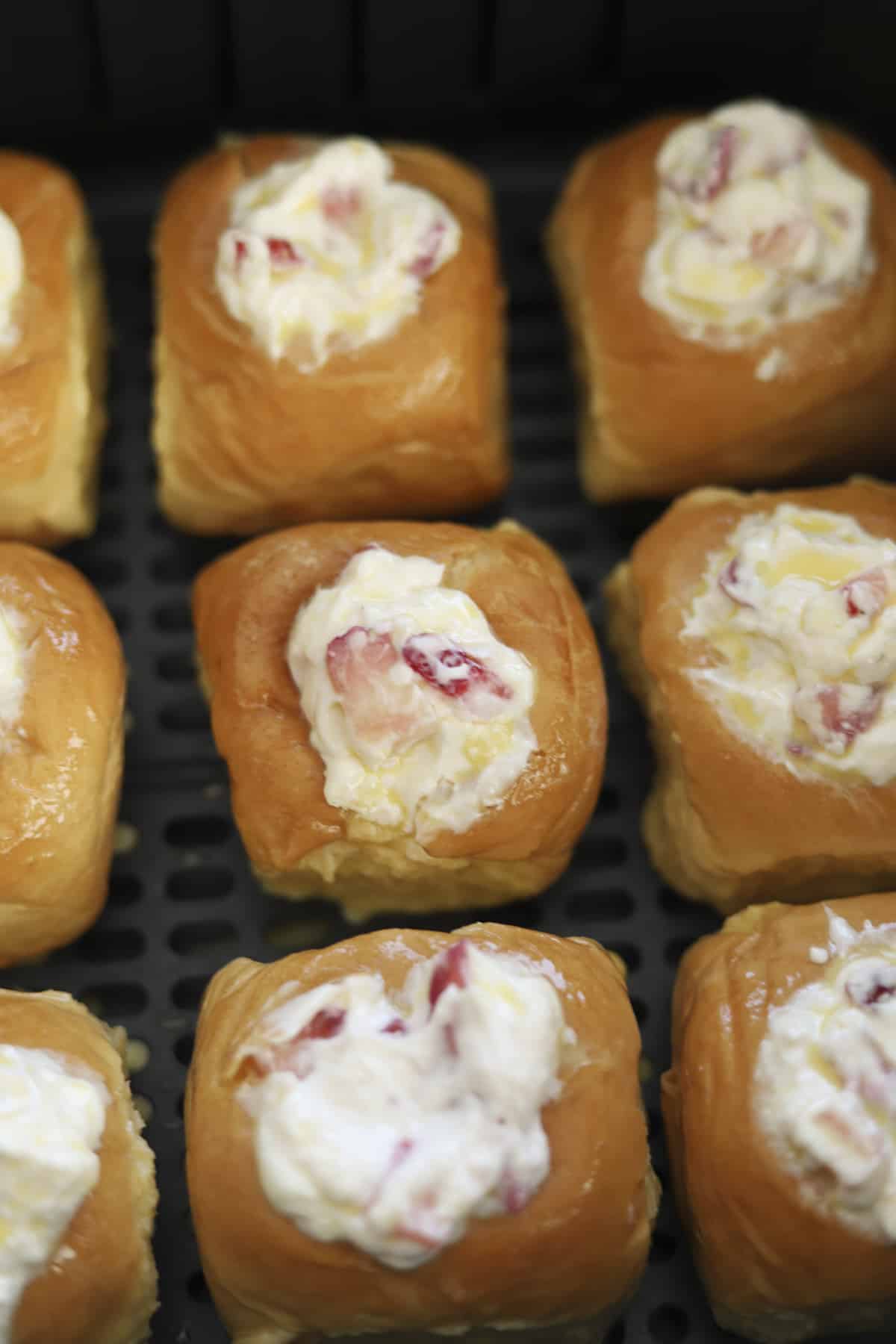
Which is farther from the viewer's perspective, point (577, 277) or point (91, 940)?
point (577, 277)

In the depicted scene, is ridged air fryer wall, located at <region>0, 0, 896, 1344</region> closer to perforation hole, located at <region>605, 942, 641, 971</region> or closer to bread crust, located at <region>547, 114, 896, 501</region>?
perforation hole, located at <region>605, 942, 641, 971</region>

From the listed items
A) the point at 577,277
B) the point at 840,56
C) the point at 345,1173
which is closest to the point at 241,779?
the point at 345,1173

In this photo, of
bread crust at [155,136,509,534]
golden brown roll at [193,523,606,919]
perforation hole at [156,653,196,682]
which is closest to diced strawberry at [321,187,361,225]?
bread crust at [155,136,509,534]

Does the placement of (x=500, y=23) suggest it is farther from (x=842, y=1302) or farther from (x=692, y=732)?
(x=842, y=1302)

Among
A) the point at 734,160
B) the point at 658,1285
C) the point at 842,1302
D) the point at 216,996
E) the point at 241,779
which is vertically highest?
the point at 734,160

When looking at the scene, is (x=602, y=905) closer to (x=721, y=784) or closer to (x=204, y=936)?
(x=721, y=784)

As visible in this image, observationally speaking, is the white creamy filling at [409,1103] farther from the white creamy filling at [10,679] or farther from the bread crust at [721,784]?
the white creamy filling at [10,679]

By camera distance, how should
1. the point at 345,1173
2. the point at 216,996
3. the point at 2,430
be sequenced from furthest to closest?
the point at 2,430, the point at 216,996, the point at 345,1173
